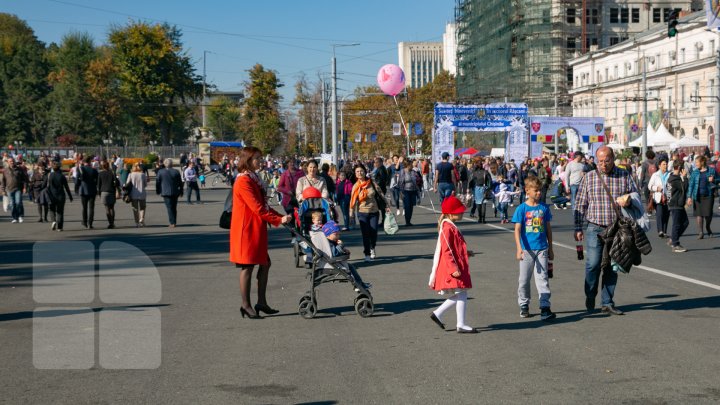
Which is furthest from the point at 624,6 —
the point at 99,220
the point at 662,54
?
the point at 99,220

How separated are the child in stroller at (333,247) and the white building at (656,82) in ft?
162

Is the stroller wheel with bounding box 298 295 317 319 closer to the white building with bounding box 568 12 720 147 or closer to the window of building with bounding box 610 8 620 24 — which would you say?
the white building with bounding box 568 12 720 147

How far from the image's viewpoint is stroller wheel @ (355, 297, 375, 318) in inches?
384

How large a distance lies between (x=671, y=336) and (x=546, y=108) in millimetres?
85180

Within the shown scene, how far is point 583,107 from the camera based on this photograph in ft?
307

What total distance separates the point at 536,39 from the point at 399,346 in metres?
85.5

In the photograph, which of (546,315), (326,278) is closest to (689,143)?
(546,315)

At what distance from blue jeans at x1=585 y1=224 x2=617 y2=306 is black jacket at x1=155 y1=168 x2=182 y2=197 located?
15.2 meters

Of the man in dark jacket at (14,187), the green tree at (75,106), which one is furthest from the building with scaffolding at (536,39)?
the man in dark jacket at (14,187)

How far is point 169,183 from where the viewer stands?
2356cm

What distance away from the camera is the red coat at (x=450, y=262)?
8.67 m

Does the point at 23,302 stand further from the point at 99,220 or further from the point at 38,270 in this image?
the point at 99,220

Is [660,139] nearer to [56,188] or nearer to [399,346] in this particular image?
[56,188]

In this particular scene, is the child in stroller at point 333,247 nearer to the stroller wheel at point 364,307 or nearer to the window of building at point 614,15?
the stroller wheel at point 364,307
